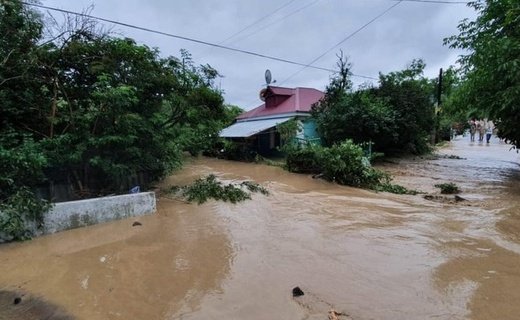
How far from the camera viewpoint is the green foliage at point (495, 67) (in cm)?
930

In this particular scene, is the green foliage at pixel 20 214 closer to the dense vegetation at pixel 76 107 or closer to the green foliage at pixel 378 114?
the dense vegetation at pixel 76 107

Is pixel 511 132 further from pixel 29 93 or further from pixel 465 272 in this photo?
pixel 29 93

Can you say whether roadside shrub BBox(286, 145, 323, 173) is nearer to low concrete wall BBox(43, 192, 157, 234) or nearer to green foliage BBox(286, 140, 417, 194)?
green foliage BBox(286, 140, 417, 194)

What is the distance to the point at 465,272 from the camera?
474 cm

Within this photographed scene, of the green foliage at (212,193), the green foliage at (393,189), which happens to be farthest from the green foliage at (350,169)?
the green foliage at (212,193)

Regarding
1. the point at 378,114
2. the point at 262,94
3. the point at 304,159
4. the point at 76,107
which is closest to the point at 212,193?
the point at 76,107

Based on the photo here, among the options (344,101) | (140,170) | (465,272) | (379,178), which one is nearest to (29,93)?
(140,170)

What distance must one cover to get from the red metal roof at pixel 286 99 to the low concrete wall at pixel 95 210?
1514cm

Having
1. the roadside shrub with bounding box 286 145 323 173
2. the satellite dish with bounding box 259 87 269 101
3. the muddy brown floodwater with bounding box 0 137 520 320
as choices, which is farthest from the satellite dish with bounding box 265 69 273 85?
the muddy brown floodwater with bounding box 0 137 520 320

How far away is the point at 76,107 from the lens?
26.5ft

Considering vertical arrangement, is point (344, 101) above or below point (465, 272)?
above

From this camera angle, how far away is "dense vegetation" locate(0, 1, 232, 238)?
6.84 metres

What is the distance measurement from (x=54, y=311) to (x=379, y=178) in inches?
393

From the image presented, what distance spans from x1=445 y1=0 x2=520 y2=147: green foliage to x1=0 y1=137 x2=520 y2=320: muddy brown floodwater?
349cm
